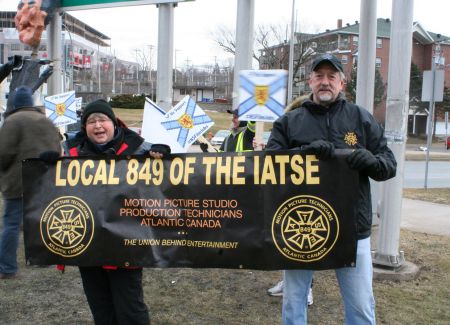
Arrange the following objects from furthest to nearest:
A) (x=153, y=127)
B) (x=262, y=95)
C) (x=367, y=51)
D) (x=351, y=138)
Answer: (x=367, y=51)
(x=262, y=95)
(x=153, y=127)
(x=351, y=138)

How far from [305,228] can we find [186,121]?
212cm

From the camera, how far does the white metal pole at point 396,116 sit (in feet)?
19.0

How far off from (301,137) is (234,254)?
881 millimetres

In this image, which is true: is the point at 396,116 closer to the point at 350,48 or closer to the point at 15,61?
the point at 15,61

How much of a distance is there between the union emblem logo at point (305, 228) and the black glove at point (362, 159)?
0.35 m

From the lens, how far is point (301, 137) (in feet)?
10.8

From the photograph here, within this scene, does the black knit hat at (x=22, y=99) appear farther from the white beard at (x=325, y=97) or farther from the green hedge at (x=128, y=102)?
the green hedge at (x=128, y=102)

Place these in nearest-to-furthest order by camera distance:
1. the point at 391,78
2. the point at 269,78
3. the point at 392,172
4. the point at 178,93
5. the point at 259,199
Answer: the point at 392,172 → the point at 259,199 → the point at 269,78 → the point at 391,78 → the point at 178,93

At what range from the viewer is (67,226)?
11.6 feet

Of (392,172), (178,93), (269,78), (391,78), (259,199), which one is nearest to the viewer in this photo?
(392,172)

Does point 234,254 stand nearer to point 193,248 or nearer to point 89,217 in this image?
point 193,248

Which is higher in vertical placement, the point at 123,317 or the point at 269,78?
the point at 269,78

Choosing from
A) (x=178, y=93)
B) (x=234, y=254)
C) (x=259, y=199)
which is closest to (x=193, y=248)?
(x=234, y=254)

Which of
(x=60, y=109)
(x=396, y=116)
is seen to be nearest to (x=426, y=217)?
(x=396, y=116)
